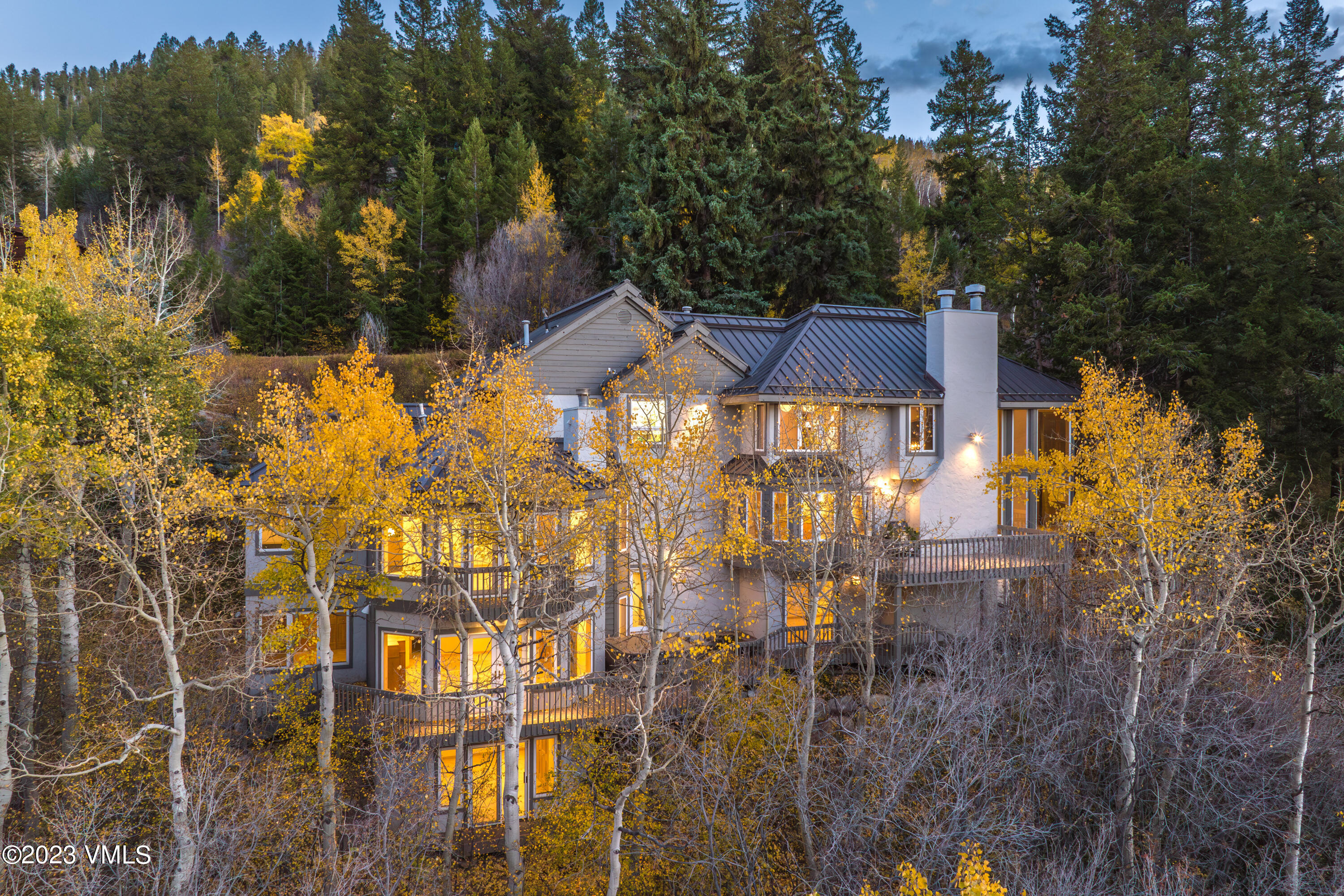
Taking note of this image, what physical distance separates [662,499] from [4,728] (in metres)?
14.4

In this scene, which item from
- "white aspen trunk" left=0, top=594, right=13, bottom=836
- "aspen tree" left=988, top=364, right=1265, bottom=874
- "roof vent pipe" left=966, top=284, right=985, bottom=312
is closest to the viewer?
"white aspen trunk" left=0, top=594, right=13, bottom=836

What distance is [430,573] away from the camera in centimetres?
1934

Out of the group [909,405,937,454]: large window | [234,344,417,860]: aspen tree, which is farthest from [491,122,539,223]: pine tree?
[909,405,937,454]: large window

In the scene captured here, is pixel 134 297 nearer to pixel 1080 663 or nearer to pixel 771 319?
pixel 771 319

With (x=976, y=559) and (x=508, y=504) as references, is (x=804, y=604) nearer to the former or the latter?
(x=976, y=559)

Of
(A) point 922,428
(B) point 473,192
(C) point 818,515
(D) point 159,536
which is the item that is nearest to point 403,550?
(D) point 159,536

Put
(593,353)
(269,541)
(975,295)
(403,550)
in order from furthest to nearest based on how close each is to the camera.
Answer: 1. (975,295)
2. (593,353)
3. (269,541)
4. (403,550)

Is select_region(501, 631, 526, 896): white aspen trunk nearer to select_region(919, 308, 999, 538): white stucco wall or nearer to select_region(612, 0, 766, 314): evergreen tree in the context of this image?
select_region(919, 308, 999, 538): white stucco wall

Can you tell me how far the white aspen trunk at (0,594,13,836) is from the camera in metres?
15.3

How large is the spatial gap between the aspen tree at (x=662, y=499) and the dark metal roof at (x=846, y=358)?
2.27 meters

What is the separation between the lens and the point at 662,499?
1775 cm

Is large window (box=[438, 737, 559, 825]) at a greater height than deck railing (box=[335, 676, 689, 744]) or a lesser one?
lesser

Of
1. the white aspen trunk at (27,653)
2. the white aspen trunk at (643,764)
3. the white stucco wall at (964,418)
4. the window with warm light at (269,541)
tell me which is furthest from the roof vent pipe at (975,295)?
the white aspen trunk at (27,653)

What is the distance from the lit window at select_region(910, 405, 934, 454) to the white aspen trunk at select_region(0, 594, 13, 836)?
23954 mm
